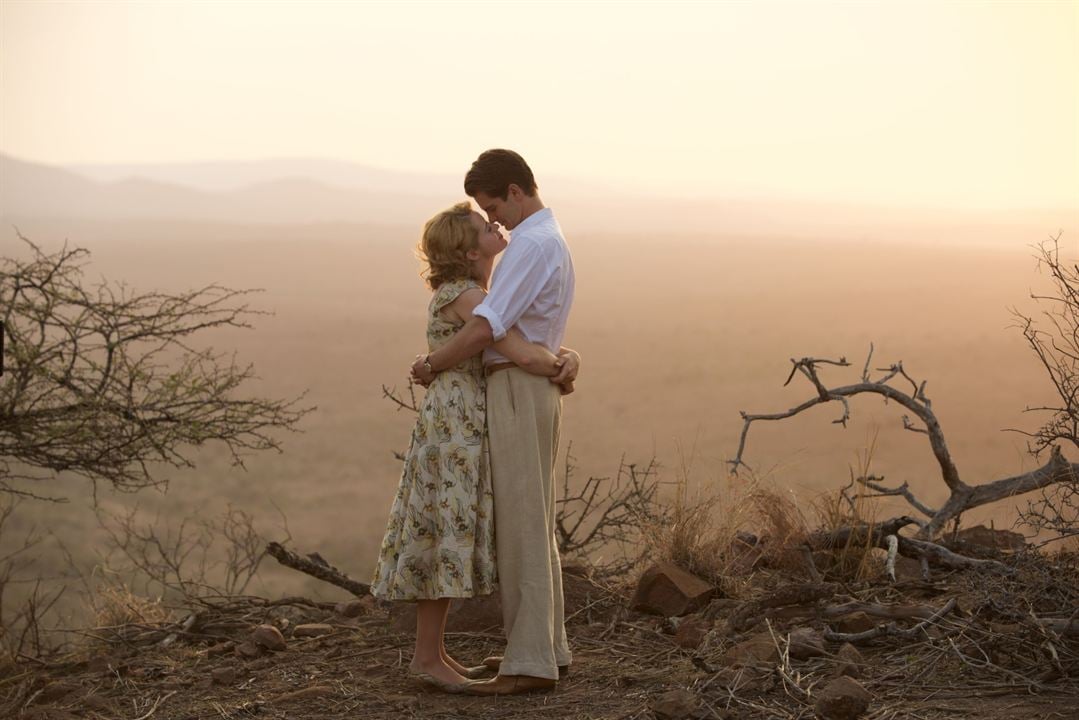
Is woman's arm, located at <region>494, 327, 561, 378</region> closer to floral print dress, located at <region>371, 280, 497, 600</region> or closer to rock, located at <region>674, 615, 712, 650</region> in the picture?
floral print dress, located at <region>371, 280, 497, 600</region>

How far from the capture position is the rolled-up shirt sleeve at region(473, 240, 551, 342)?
466cm

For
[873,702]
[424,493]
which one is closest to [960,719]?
[873,702]

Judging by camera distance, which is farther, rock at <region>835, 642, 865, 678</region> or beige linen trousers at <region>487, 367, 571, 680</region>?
beige linen trousers at <region>487, 367, 571, 680</region>

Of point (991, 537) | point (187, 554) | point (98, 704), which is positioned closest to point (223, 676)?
point (98, 704)

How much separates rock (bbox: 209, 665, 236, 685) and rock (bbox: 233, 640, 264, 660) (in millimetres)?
309

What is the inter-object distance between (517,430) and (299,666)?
5.68ft

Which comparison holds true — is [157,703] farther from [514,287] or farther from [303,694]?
[514,287]

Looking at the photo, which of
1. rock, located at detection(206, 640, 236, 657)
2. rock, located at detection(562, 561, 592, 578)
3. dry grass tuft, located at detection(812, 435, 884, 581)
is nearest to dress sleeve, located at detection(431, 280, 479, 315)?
rock, located at detection(562, 561, 592, 578)

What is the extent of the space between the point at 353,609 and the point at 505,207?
8.86 feet

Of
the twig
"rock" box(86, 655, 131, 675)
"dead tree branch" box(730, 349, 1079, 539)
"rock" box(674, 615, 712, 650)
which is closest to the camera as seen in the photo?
the twig

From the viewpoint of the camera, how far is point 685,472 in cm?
638

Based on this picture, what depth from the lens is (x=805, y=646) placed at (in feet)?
16.1

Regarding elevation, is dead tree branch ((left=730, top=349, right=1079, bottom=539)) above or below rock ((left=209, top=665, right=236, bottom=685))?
above

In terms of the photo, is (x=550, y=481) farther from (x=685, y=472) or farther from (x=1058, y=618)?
(x=1058, y=618)
